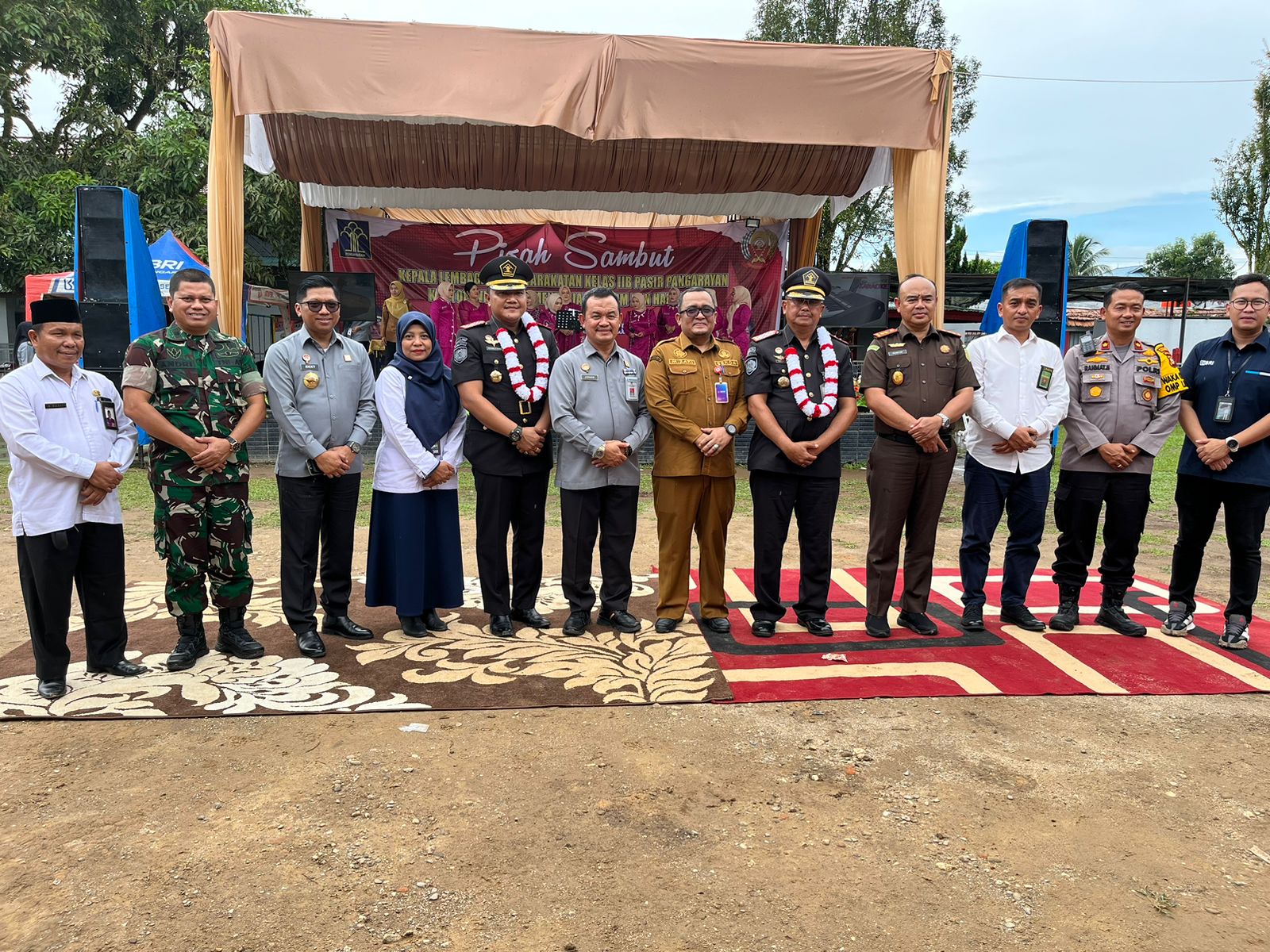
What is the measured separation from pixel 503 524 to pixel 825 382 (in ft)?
5.20

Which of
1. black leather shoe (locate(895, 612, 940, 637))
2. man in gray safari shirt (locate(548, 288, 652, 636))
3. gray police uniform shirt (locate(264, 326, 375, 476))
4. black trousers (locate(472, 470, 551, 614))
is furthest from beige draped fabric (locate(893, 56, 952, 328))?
gray police uniform shirt (locate(264, 326, 375, 476))

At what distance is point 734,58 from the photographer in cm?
652

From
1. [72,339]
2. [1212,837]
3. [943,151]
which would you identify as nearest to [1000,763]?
[1212,837]

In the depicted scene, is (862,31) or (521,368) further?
(862,31)

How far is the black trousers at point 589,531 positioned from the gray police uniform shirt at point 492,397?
9.8 inches

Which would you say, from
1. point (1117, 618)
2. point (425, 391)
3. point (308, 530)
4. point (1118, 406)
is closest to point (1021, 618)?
point (1117, 618)

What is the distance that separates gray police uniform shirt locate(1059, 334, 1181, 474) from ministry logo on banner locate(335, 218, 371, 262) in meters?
8.21

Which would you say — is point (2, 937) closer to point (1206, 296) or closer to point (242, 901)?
point (242, 901)

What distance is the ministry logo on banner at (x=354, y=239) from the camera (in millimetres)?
9859

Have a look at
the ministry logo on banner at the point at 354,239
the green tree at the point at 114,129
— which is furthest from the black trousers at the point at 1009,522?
the green tree at the point at 114,129

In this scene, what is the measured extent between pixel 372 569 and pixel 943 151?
548cm

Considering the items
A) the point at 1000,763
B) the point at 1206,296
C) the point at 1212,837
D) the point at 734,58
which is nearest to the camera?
the point at 1212,837

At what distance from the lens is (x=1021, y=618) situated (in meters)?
4.00

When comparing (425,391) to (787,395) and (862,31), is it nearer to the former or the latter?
(787,395)
